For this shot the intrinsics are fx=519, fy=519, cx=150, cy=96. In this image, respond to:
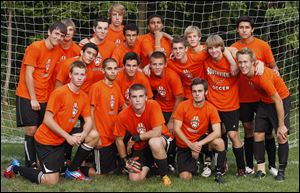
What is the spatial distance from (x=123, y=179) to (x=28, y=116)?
4.01 ft

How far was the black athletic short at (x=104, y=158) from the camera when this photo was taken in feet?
17.6

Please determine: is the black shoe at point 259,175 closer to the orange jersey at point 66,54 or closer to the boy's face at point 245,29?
the boy's face at point 245,29

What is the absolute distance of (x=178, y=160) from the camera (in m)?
5.27

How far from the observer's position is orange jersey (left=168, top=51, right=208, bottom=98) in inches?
216

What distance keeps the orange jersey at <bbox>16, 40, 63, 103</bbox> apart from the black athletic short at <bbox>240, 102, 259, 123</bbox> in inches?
80.7

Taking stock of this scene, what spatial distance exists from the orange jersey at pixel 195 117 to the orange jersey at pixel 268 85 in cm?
48

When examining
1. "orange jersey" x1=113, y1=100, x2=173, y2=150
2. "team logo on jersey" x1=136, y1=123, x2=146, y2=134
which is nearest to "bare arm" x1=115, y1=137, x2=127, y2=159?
"orange jersey" x1=113, y1=100, x2=173, y2=150

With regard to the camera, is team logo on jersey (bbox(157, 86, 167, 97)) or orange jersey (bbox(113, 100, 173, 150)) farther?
team logo on jersey (bbox(157, 86, 167, 97))

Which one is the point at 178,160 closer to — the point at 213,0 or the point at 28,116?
the point at 28,116

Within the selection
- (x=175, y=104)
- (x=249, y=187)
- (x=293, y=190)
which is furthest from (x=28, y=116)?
(x=293, y=190)

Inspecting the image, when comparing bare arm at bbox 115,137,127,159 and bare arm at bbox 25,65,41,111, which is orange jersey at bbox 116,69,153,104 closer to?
bare arm at bbox 115,137,127,159

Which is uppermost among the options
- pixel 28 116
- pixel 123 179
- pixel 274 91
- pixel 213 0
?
pixel 213 0

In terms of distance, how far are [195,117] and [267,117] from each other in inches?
29.2

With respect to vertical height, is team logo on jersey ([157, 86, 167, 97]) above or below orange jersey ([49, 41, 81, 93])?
below
